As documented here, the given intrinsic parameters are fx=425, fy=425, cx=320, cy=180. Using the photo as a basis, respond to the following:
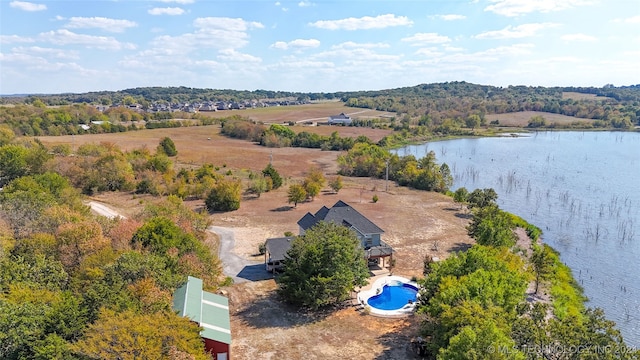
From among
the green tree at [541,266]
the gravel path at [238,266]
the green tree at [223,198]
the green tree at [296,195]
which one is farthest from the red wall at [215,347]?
the green tree at [296,195]

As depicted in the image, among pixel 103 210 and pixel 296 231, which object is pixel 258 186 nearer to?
pixel 296 231

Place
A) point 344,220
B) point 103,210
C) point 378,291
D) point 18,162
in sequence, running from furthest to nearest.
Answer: point 18,162
point 103,210
point 344,220
point 378,291

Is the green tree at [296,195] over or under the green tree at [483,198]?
under

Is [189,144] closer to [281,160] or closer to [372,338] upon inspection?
[281,160]

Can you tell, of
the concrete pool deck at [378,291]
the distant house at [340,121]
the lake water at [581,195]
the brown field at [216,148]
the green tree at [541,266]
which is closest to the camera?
the concrete pool deck at [378,291]

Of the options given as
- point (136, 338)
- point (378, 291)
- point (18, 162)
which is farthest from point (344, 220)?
point (18, 162)

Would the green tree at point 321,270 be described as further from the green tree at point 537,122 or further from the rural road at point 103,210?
the green tree at point 537,122

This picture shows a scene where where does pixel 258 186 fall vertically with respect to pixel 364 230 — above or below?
below
